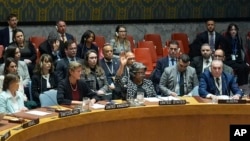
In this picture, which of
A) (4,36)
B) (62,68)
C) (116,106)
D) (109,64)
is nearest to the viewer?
(116,106)

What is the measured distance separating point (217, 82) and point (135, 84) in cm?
104

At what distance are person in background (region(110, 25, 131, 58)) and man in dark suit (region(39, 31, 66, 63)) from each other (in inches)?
39.7

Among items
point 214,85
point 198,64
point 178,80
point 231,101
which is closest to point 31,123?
point 231,101

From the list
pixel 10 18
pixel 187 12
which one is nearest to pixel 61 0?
pixel 10 18

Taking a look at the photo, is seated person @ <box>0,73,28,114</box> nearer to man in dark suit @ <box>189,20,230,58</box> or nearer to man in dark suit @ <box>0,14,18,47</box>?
man in dark suit @ <box>0,14,18,47</box>

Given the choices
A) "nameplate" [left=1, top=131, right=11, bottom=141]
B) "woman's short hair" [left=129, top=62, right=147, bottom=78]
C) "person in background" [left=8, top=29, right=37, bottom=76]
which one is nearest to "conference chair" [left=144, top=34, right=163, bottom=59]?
"person in background" [left=8, top=29, right=37, bottom=76]

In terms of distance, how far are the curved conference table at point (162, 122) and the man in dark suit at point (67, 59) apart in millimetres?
2499

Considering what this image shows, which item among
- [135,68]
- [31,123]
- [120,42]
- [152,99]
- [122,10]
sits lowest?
[31,123]

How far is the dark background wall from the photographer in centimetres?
1278

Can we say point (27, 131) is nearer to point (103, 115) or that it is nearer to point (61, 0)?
point (103, 115)

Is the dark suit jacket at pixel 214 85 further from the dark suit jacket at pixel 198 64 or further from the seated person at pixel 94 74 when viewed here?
the dark suit jacket at pixel 198 64

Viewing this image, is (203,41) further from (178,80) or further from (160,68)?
(178,80)

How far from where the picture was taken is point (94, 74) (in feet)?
32.0

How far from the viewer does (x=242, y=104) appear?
25.9 ft
